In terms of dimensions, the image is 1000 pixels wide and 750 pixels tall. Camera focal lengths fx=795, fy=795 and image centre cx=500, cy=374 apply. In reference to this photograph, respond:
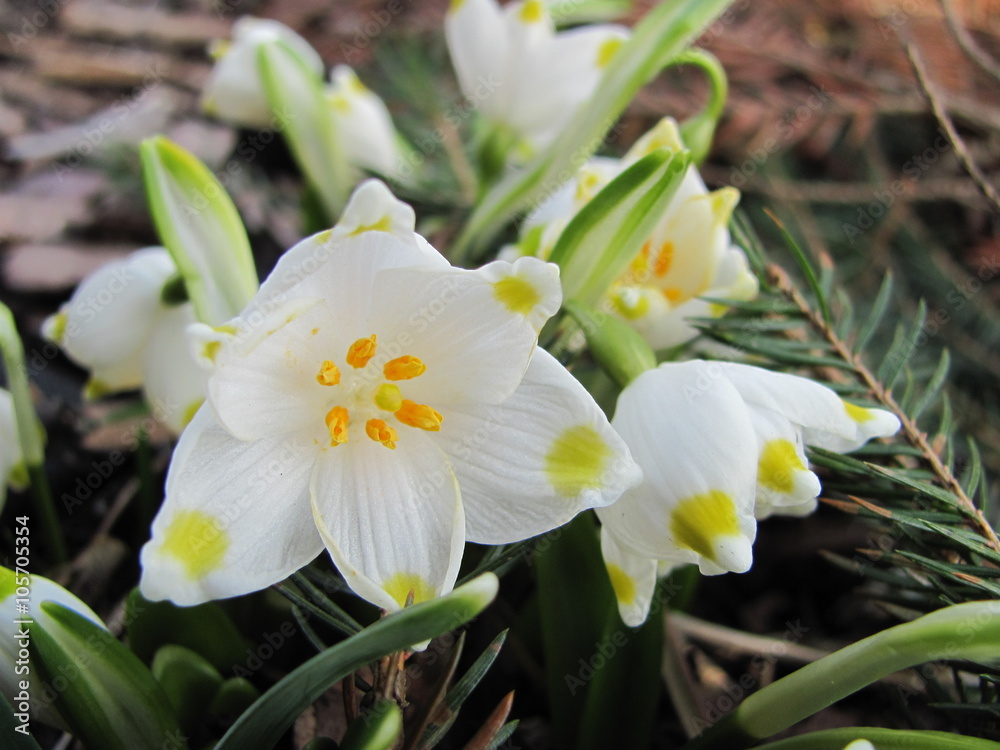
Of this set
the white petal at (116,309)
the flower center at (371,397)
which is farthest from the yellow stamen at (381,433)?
the white petal at (116,309)

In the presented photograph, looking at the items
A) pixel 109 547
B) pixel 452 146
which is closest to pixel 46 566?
pixel 109 547

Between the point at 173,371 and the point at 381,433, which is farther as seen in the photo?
the point at 173,371

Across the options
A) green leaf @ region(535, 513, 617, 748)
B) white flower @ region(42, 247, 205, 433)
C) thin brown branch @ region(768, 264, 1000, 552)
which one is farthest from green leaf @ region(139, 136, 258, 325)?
thin brown branch @ region(768, 264, 1000, 552)

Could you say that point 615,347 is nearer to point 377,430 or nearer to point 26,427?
point 377,430

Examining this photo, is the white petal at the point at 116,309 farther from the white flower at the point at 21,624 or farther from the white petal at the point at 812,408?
the white petal at the point at 812,408

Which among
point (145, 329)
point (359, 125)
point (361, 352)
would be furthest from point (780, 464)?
point (359, 125)

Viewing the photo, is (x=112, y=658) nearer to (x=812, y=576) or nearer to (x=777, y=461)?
(x=777, y=461)
